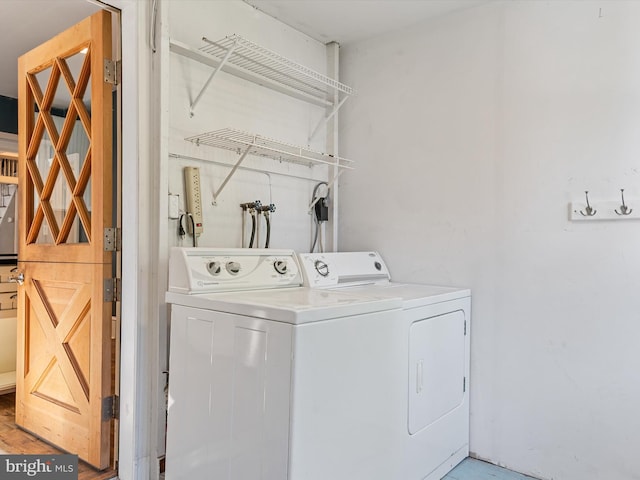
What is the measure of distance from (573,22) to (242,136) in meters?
1.63

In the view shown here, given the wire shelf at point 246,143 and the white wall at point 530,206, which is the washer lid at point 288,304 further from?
the white wall at point 530,206

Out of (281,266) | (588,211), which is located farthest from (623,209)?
(281,266)

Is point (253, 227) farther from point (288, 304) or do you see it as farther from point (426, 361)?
point (426, 361)

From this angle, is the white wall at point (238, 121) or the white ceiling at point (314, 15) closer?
the white wall at point (238, 121)

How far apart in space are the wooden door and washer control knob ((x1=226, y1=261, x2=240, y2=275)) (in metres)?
0.60

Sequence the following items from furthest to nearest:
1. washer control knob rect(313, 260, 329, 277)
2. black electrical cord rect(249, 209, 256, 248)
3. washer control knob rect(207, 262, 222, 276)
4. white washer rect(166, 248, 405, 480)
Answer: black electrical cord rect(249, 209, 256, 248), washer control knob rect(313, 260, 329, 277), washer control knob rect(207, 262, 222, 276), white washer rect(166, 248, 405, 480)

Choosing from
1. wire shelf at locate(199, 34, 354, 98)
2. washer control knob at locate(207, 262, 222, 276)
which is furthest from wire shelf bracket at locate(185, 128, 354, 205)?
washer control knob at locate(207, 262, 222, 276)

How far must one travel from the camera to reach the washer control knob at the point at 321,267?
2.23 metres

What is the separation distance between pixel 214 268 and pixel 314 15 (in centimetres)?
158

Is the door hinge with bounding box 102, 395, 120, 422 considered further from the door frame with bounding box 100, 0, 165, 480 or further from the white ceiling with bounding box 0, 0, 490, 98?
the white ceiling with bounding box 0, 0, 490, 98

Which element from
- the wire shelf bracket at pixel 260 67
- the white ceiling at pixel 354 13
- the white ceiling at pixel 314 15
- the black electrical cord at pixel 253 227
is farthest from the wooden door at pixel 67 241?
the white ceiling at pixel 354 13

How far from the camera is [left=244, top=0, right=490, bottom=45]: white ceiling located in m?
2.35

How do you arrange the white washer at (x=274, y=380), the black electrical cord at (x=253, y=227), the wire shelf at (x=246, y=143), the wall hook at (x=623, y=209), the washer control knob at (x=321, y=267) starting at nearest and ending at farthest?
the white washer at (x=274, y=380) → the wall hook at (x=623, y=209) → the wire shelf at (x=246, y=143) → the washer control knob at (x=321, y=267) → the black electrical cord at (x=253, y=227)

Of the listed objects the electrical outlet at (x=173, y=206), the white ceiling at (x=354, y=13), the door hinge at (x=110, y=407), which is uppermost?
the white ceiling at (x=354, y=13)
